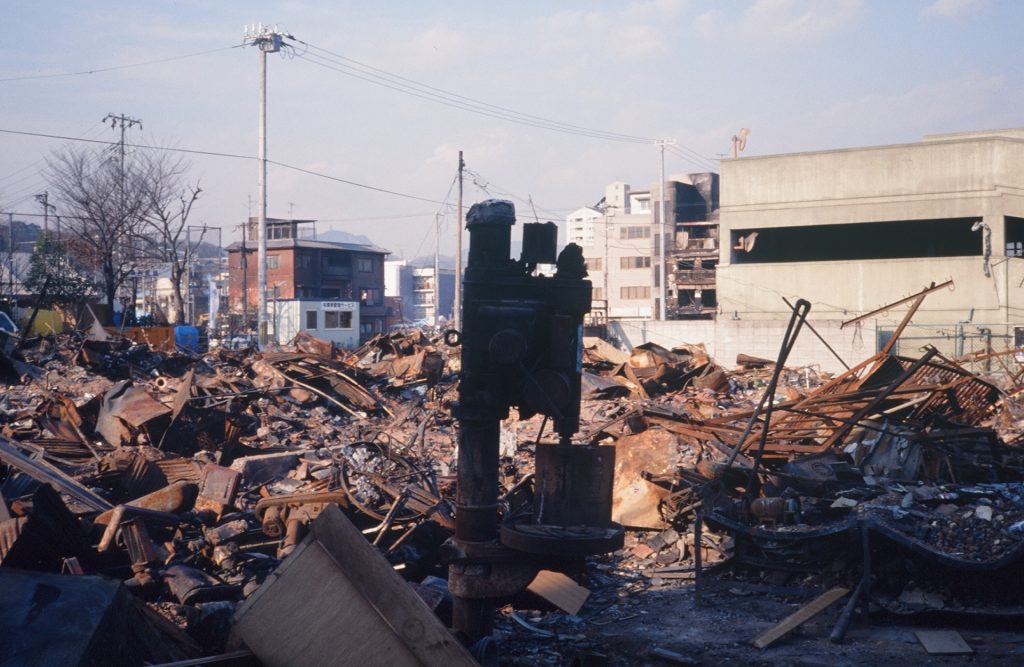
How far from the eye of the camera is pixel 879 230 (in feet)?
104

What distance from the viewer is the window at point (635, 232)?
5947 cm

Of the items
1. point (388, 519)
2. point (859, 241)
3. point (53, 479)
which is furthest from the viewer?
point (859, 241)

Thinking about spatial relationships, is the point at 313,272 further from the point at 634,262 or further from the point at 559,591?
the point at 559,591

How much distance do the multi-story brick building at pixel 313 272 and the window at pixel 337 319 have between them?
5.37 meters

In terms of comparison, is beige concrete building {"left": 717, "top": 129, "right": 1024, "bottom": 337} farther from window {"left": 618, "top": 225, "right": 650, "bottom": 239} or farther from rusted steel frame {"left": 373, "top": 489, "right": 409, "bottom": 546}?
window {"left": 618, "top": 225, "right": 650, "bottom": 239}

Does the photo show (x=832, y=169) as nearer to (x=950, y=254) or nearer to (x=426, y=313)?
(x=950, y=254)

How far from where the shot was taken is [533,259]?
3896 millimetres

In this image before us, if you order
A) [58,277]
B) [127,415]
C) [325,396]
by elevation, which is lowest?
[325,396]

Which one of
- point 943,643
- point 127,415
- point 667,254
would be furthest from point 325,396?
point 667,254

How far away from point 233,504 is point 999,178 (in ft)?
94.4

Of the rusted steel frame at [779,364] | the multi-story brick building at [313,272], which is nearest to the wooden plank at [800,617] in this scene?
the rusted steel frame at [779,364]

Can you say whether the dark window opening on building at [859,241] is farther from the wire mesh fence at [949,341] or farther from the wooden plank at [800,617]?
the wooden plank at [800,617]

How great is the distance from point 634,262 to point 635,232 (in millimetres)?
2223

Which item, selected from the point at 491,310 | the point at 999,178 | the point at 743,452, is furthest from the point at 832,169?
the point at 491,310
